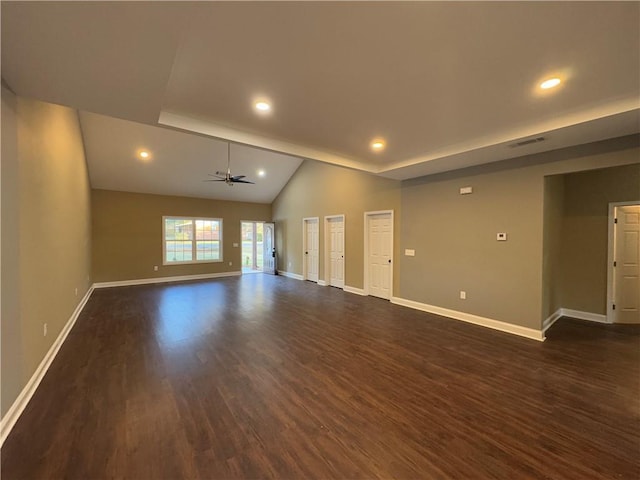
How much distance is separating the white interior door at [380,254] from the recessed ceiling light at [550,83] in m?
3.73

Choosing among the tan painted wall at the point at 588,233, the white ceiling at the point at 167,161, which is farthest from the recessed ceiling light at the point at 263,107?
the tan painted wall at the point at 588,233

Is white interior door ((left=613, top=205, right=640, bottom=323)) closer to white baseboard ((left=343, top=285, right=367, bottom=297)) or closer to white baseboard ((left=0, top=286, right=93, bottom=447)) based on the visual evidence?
white baseboard ((left=343, top=285, right=367, bottom=297))

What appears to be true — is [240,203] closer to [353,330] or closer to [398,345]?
[353,330]

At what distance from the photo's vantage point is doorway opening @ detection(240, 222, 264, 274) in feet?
37.5

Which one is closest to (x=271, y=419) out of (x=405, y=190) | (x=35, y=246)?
(x=35, y=246)

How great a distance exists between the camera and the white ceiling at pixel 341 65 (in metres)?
1.59

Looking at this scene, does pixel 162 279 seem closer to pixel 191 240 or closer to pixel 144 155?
pixel 191 240

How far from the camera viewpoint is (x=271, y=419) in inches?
84.6

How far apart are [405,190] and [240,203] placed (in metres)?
6.49

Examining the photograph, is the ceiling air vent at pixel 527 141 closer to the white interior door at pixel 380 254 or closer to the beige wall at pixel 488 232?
the beige wall at pixel 488 232

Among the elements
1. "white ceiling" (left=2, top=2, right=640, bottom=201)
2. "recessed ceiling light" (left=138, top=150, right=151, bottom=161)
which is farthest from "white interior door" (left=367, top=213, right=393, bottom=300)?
"recessed ceiling light" (left=138, top=150, right=151, bottom=161)

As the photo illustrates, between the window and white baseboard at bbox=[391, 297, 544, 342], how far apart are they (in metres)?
6.68

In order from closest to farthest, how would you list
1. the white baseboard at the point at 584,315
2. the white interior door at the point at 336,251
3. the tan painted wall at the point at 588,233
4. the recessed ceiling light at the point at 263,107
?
the recessed ceiling light at the point at 263,107 < the tan painted wall at the point at 588,233 < the white baseboard at the point at 584,315 < the white interior door at the point at 336,251

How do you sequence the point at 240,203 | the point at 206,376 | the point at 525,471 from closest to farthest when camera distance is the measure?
the point at 525,471
the point at 206,376
the point at 240,203
